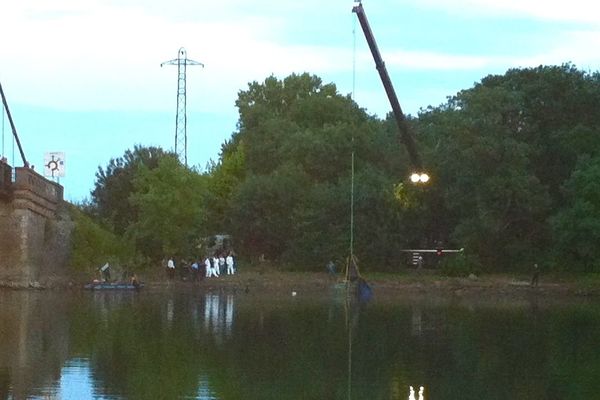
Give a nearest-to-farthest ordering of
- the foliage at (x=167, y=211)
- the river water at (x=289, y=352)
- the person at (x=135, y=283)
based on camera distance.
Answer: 1. the river water at (x=289, y=352)
2. the person at (x=135, y=283)
3. the foliage at (x=167, y=211)

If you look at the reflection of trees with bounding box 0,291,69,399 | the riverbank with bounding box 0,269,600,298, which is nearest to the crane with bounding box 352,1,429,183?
the riverbank with bounding box 0,269,600,298

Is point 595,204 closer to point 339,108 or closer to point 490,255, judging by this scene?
point 490,255

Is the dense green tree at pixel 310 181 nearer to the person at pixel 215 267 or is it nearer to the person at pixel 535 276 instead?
the person at pixel 215 267

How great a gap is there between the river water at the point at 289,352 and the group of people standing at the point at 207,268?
1619cm

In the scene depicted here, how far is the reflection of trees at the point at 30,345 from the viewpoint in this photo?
2069 centimetres

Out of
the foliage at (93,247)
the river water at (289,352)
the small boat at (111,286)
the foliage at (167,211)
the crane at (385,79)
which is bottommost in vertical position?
the river water at (289,352)

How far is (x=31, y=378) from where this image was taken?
21.2 m

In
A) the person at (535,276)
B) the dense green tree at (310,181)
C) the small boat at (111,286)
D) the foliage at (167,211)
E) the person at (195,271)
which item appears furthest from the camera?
the dense green tree at (310,181)

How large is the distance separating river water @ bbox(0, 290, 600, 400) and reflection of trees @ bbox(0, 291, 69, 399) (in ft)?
0.13

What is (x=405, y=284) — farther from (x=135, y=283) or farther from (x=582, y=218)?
(x=135, y=283)

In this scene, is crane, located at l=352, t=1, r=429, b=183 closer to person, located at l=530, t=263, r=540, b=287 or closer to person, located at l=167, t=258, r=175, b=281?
person, located at l=530, t=263, r=540, b=287

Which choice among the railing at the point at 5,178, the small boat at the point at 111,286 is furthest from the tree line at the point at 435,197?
the railing at the point at 5,178

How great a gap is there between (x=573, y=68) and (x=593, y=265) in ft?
42.1

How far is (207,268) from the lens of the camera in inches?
2470
